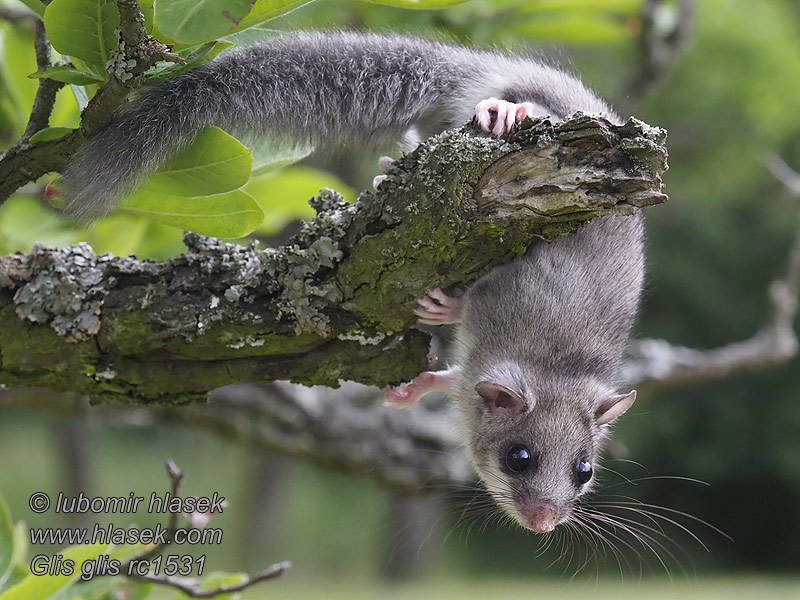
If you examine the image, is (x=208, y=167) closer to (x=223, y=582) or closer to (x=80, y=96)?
(x=80, y=96)

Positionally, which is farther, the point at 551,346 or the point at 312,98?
the point at 551,346

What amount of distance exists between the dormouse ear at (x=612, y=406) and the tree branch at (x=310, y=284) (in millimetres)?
527

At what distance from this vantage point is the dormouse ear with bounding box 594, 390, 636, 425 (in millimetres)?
1900

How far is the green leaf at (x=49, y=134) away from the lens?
4.76ft

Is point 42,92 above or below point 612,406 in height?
above

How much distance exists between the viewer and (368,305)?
5.02 ft

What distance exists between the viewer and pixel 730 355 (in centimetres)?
393

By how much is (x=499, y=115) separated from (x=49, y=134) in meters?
0.81

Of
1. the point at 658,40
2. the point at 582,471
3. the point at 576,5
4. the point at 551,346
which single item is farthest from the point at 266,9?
the point at 658,40

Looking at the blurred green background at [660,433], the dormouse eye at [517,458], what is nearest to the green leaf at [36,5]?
the blurred green background at [660,433]

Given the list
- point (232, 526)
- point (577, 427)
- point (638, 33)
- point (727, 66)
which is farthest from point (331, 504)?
point (577, 427)

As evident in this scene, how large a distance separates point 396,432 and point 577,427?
1.46m

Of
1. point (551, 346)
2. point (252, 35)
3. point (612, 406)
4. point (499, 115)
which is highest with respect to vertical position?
point (252, 35)

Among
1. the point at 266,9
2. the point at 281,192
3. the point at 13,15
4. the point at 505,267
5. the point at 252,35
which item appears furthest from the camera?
the point at 281,192
